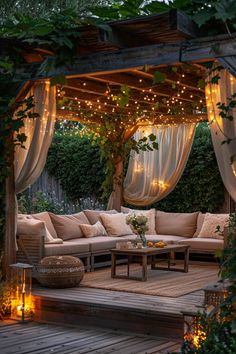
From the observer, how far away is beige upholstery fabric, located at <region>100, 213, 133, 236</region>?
11.2m

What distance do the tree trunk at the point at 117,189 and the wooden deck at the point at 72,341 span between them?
4.95 m

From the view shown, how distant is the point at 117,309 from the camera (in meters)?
7.28

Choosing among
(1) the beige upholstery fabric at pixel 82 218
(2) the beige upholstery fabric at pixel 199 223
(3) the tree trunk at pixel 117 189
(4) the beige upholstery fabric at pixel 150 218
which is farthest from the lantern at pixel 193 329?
(3) the tree trunk at pixel 117 189

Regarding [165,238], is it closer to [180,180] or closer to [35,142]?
[180,180]

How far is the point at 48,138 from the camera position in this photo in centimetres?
787

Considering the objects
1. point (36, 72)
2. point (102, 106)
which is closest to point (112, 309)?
point (36, 72)

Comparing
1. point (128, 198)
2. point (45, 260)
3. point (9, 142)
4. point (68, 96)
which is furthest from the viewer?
point (128, 198)

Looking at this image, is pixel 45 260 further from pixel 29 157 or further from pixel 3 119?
pixel 3 119

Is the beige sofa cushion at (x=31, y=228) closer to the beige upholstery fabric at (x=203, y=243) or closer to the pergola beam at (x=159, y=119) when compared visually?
the pergola beam at (x=159, y=119)

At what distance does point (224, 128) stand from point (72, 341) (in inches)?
107

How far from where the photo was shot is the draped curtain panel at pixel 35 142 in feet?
25.4

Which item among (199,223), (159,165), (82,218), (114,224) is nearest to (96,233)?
(82,218)

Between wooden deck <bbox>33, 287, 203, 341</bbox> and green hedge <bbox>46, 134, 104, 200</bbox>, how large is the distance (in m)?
5.88

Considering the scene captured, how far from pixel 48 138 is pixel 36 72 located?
95 cm
